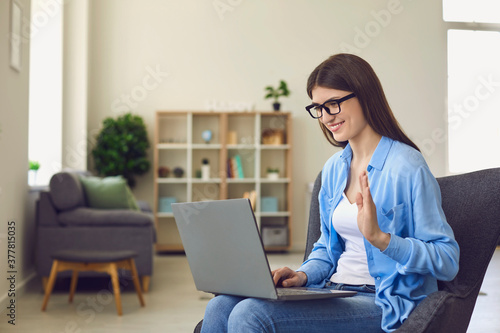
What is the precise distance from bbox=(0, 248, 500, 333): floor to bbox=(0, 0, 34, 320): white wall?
0.24m

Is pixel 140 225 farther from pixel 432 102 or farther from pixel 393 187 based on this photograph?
pixel 432 102

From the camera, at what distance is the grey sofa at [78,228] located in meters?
4.18

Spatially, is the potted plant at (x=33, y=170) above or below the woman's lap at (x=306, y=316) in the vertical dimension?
above

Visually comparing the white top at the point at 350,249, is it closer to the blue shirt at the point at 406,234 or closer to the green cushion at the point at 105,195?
the blue shirt at the point at 406,234

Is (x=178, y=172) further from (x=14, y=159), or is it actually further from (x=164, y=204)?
(x=14, y=159)

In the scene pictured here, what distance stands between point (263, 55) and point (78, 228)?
3491mm

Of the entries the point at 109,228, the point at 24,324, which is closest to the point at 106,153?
the point at 109,228

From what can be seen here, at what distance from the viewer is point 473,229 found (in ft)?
4.94

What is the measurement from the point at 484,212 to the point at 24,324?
2.79m

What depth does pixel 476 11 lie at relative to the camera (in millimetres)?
7234

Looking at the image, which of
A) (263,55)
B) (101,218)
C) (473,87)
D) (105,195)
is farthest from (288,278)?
(473,87)

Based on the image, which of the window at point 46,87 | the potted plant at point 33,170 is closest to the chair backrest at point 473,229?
the potted plant at point 33,170

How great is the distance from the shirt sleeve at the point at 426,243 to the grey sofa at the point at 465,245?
8cm

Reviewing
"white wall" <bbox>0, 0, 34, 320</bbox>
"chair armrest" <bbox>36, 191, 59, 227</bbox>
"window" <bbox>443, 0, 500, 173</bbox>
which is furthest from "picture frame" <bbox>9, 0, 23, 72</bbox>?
"window" <bbox>443, 0, 500, 173</bbox>
